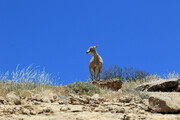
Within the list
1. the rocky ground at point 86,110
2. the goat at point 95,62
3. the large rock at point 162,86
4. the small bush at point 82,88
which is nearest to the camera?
the rocky ground at point 86,110

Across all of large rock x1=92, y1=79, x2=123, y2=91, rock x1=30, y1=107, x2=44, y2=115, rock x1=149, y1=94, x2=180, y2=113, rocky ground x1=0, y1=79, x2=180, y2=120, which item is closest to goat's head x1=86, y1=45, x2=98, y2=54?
large rock x1=92, y1=79, x2=123, y2=91

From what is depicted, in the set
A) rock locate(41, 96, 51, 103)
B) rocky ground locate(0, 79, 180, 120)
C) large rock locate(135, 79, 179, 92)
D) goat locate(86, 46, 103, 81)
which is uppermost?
goat locate(86, 46, 103, 81)

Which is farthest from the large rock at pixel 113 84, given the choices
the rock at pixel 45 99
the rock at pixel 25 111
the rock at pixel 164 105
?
the rock at pixel 25 111

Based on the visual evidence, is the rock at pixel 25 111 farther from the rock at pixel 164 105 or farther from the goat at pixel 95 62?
the goat at pixel 95 62

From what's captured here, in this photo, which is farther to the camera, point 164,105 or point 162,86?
point 162,86

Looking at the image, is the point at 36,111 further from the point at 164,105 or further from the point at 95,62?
the point at 95,62

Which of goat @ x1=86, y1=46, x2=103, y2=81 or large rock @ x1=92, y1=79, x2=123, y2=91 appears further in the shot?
goat @ x1=86, y1=46, x2=103, y2=81

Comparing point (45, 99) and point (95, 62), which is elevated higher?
point (95, 62)

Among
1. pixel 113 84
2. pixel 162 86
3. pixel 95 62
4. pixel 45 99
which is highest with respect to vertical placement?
pixel 95 62

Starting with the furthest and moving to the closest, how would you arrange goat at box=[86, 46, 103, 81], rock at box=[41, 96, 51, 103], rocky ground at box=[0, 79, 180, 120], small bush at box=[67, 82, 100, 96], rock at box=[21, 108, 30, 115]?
goat at box=[86, 46, 103, 81] < small bush at box=[67, 82, 100, 96] < rock at box=[41, 96, 51, 103] < rock at box=[21, 108, 30, 115] < rocky ground at box=[0, 79, 180, 120]

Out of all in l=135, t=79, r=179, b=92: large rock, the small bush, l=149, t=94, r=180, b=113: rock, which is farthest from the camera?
l=135, t=79, r=179, b=92: large rock

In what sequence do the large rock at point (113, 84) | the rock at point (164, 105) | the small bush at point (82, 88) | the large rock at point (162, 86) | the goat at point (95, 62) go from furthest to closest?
the goat at point (95, 62)
the large rock at point (162, 86)
the large rock at point (113, 84)
the small bush at point (82, 88)
the rock at point (164, 105)

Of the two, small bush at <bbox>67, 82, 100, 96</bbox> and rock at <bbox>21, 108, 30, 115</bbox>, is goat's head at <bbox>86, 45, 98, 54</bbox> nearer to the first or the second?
small bush at <bbox>67, 82, 100, 96</bbox>

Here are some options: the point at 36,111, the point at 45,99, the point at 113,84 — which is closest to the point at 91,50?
the point at 113,84
